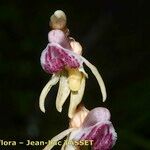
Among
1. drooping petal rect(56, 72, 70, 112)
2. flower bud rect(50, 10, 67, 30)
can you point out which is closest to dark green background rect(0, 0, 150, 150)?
drooping petal rect(56, 72, 70, 112)

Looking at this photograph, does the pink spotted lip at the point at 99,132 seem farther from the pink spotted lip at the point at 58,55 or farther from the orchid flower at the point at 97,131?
the pink spotted lip at the point at 58,55

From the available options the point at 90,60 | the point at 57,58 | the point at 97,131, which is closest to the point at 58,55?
the point at 57,58

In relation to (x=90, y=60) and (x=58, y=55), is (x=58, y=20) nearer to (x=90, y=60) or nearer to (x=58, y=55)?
(x=58, y=55)

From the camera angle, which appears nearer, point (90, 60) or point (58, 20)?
point (58, 20)

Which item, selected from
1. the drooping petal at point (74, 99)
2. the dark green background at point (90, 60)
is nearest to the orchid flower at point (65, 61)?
the drooping petal at point (74, 99)

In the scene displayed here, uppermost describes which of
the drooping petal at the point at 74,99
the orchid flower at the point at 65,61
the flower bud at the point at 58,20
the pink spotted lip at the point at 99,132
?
the flower bud at the point at 58,20

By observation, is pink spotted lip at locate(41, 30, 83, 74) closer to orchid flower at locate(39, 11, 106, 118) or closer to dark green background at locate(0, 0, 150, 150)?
orchid flower at locate(39, 11, 106, 118)

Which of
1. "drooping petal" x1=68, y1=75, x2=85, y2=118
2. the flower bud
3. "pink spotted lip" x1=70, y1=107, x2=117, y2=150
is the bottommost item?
"pink spotted lip" x1=70, y1=107, x2=117, y2=150

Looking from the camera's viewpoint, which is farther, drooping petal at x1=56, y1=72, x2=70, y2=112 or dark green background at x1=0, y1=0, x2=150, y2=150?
dark green background at x1=0, y1=0, x2=150, y2=150
